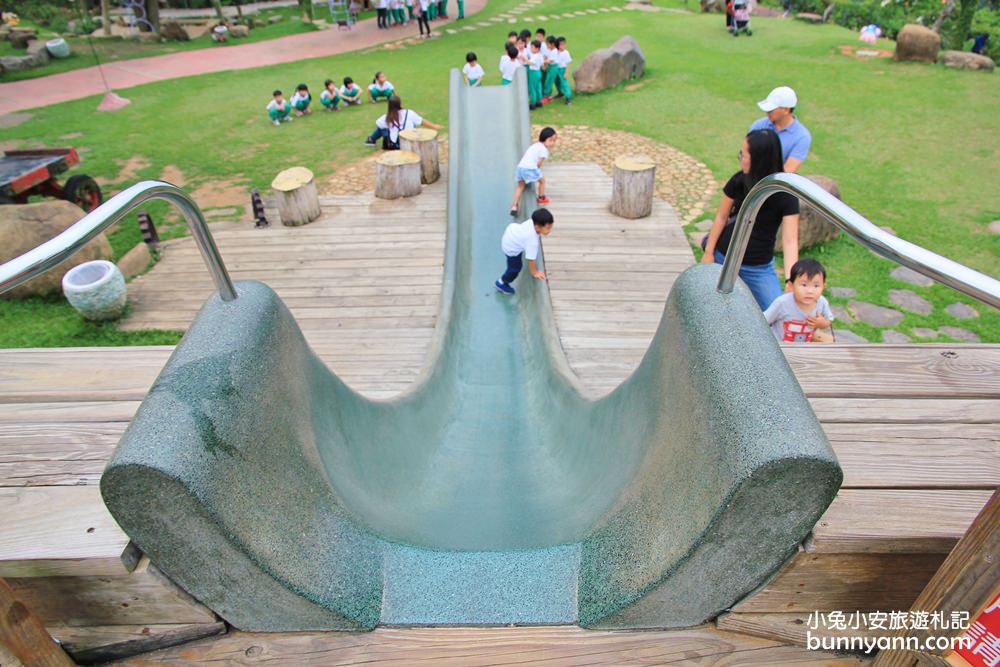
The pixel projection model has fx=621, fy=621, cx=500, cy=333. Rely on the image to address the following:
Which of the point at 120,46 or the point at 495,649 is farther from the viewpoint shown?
the point at 120,46

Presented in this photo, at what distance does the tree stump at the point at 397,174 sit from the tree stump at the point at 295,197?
2.93 feet

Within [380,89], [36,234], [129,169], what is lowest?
[129,169]

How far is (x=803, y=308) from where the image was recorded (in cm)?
344

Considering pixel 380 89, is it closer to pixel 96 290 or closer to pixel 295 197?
pixel 295 197

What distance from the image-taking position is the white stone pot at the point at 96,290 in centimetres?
552

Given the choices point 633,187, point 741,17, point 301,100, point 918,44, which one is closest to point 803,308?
point 633,187

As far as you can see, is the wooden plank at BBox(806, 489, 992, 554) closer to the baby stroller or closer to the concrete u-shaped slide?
the concrete u-shaped slide

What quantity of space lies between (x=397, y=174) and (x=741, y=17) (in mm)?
12667

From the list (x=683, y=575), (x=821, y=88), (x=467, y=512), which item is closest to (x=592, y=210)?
(x=467, y=512)

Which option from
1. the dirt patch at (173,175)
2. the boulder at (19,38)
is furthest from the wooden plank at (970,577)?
the boulder at (19,38)

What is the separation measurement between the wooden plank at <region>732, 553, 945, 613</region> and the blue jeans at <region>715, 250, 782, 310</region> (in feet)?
7.73

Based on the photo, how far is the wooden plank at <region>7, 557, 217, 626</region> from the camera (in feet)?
5.28

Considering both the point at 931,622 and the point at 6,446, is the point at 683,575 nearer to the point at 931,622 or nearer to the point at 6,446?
the point at 931,622

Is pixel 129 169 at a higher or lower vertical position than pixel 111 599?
lower
